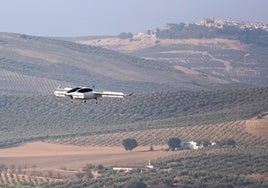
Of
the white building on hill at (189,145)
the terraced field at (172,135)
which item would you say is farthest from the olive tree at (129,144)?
the white building on hill at (189,145)

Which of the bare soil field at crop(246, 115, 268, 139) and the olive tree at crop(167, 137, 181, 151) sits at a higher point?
the bare soil field at crop(246, 115, 268, 139)

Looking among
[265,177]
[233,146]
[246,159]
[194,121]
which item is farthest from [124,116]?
[265,177]

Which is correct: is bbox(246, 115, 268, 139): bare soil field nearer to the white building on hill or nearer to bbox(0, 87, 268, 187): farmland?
bbox(0, 87, 268, 187): farmland

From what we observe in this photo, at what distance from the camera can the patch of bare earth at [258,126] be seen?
160 meters

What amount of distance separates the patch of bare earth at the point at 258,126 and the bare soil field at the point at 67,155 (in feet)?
51.1

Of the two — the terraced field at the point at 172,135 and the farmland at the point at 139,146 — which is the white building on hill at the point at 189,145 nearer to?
the farmland at the point at 139,146

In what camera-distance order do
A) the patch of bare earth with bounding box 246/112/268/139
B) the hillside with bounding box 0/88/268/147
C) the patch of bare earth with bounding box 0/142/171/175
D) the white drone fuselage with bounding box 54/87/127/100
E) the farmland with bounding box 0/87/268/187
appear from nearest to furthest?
the white drone fuselage with bounding box 54/87/127/100, the farmland with bounding box 0/87/268/187, the patch of bare earth with bounding box 0/142/171/175, the patch of bare earth with bounding box 246/112/268/139, the hillside with bounding box 0/88/268/147

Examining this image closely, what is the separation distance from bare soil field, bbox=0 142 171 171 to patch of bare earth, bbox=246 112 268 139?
15.6 metres

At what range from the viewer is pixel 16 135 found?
7111 inches

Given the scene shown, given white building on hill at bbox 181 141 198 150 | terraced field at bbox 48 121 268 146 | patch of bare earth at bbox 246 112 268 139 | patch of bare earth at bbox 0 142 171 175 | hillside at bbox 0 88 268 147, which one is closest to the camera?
patch of bare earth at bbox 0 142 171 175

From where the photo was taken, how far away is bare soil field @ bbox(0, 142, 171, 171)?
144 metres

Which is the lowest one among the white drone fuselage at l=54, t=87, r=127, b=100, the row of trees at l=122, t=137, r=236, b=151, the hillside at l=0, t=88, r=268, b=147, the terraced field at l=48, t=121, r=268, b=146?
the hillside at l=0, t=88, r=268, b=147

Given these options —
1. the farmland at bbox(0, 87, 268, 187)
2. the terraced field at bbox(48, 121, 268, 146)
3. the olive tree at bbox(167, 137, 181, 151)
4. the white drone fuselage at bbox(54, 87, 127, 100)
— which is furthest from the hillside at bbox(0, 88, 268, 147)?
the white drone fuselage at bbox(54, 87, 127, 100)

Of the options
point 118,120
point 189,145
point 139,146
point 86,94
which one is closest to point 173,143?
point 189,145
